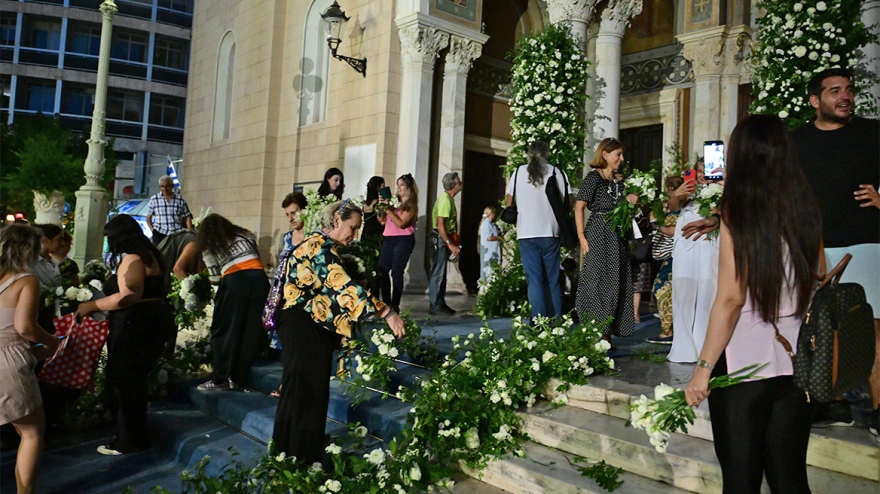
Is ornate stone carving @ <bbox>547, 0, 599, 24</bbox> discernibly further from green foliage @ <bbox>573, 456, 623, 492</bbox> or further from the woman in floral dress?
green foliage @ <bbox>573, 456, 623, 492</bbox>

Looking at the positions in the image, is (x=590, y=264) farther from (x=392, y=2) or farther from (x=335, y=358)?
(x=392, y=2)

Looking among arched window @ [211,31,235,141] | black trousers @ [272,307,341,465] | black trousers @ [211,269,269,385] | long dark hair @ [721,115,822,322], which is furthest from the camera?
arched window @ [211,31,235,141]

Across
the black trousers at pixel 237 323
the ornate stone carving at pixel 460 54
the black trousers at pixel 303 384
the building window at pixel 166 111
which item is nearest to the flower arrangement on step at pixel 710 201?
the black trousers at pixel 303 384

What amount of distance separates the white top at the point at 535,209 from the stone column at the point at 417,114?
568 cm

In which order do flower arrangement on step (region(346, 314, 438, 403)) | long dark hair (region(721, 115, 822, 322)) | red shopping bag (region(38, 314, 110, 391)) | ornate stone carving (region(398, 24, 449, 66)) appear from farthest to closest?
ornate stone carving (region(398, 24, 449, 66)) → red shopping bag (region(38, 314, 110, 391)) → flower arrangement on step (region(346, 314, 438, 403)) → long dark hair (region(721, 115, 822, 322))

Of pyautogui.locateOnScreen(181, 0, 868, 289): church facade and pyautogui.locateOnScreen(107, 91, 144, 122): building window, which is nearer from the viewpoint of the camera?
pyautogui.locateOnScreen(181, 0, 868, 289): church facade

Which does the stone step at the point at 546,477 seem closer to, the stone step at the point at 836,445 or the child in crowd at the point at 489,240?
the stone step at the point at 836,445

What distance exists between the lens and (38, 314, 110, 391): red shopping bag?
4.63 metres

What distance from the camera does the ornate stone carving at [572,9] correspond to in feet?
31.6

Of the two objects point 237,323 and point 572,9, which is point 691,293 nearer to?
point 237,323

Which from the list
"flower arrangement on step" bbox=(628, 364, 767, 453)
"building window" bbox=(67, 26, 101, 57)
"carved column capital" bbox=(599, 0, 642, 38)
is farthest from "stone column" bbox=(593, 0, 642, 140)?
"building window" bbox=(67, 26, 101, 57)

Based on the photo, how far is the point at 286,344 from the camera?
3.75 metres

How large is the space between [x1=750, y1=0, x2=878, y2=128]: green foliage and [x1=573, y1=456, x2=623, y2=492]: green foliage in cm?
508

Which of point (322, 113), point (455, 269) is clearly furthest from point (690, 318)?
point (322, 113)
